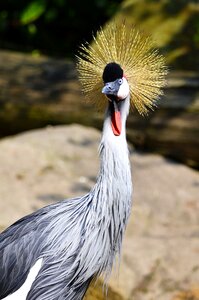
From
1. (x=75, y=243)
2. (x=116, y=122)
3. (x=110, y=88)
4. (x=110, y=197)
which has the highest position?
(x=110, y=88)

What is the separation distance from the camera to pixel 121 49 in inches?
99.1

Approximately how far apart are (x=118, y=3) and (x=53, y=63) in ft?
4.88

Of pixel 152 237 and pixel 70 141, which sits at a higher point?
pixel 70 141

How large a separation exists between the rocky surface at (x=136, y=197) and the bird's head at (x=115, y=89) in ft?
2.93

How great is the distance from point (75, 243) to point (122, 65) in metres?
0.57

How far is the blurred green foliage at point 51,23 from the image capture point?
621cm

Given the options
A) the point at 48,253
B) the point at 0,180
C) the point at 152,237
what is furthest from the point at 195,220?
the point at 48,253

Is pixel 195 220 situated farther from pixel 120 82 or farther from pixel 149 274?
pixel 120 82

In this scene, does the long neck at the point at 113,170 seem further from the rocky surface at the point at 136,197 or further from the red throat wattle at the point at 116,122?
the rocky surface at the point at 136,197

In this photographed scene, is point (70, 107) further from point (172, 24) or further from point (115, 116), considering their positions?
point (115, 116)

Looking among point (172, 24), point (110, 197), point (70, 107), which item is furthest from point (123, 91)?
point (172, 24)

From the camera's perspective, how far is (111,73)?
91.7 inches

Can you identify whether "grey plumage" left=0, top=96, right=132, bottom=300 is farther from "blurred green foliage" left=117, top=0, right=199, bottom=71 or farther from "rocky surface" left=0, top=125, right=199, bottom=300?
"blurred green foliage" left=117, top=0, right=199, bottom=71

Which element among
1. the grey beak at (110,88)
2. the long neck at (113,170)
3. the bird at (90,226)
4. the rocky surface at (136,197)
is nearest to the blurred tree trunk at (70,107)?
the rocky surface at (136,197)
